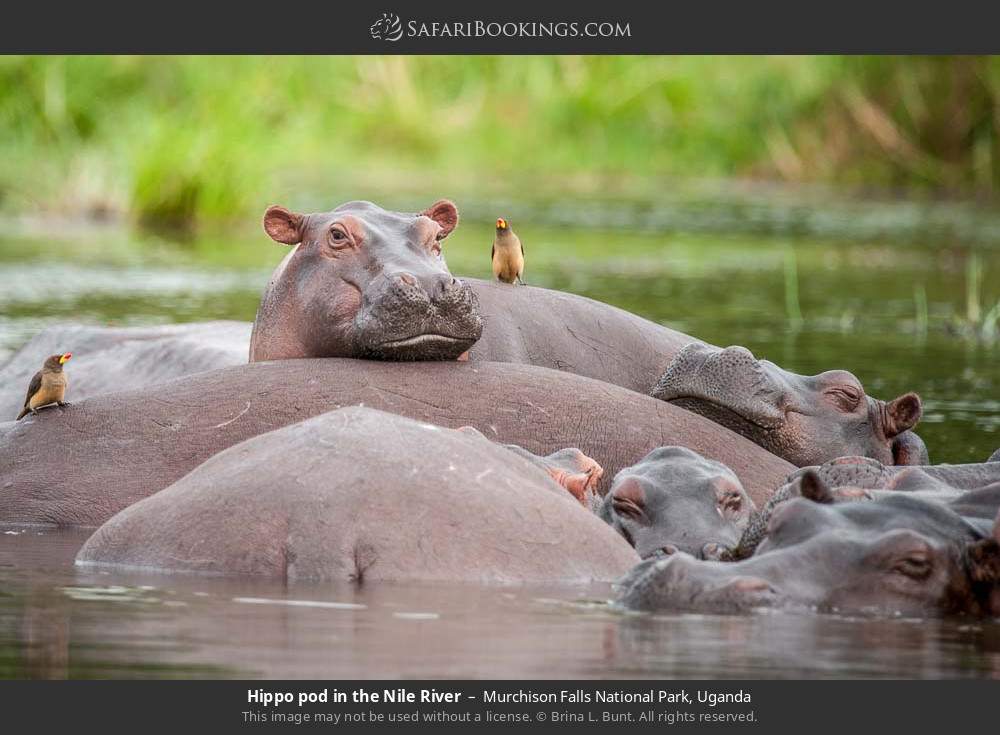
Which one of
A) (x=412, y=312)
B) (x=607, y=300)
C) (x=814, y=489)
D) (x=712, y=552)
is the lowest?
(x=712, y=552)

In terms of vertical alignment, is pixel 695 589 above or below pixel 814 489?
below

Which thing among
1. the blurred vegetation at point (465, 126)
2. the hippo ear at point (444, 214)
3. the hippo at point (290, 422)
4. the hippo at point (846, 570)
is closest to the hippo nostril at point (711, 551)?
the hippo at point (846, 570)

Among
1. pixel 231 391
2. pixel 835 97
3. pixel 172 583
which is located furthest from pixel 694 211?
pixel 172 583

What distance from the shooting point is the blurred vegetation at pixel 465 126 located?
23688 millimetres

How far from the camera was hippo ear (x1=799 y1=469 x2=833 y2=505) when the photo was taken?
18.3ft

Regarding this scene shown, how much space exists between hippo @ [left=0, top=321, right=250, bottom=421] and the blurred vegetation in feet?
41.5

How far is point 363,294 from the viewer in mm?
7695

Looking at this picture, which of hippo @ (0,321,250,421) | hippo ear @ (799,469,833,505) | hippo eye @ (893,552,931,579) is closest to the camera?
hippo eye @ (893,552,931,579)

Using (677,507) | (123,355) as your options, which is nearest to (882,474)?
(677,507)

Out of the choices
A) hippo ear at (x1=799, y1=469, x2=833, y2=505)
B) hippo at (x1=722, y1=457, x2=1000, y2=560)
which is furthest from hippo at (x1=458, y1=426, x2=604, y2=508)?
hippo ear at (x1=799, y1=469, x2=833, y2=505)

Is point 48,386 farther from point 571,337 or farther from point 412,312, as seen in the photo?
point 571,337

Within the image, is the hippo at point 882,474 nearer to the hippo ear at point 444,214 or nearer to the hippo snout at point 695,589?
the hippo snout at point 695,589

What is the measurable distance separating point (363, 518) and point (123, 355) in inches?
162

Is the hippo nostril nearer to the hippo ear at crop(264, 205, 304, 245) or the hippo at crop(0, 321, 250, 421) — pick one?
the hippo ear at crop(264, 205, 304, 245)
